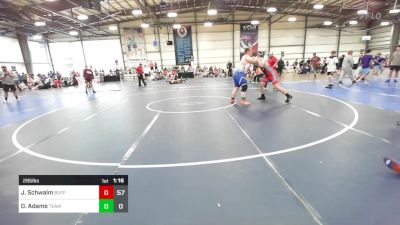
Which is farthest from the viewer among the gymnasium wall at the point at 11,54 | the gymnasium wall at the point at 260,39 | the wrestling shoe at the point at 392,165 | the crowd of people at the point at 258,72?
the gymnasium wall at the point at 260,39

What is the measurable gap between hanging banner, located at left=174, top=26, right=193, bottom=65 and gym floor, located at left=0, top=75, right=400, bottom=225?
22.7 metres

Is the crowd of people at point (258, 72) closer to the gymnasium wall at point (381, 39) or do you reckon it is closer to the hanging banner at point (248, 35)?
the hanging banner at point (248, 35)

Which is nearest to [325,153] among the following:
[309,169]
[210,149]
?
[309,169]

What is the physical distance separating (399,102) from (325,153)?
5.60 m

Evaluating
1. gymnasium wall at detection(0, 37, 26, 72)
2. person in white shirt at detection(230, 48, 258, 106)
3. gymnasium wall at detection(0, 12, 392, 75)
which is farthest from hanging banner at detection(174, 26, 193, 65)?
person in white shirt at detection(230, 48, 258, 106)

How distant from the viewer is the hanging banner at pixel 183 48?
92.2ft

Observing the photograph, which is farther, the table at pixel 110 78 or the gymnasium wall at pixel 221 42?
the gymnasium wall at pixel 221 42

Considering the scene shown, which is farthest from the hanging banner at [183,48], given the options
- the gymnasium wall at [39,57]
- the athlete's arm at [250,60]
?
→ the athlete's arm at [250,60]

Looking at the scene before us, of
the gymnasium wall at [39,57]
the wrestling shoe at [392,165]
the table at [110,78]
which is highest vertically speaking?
→ the gymnasium wall at [39,57]

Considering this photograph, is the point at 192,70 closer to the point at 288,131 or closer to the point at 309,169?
the point at 288,131

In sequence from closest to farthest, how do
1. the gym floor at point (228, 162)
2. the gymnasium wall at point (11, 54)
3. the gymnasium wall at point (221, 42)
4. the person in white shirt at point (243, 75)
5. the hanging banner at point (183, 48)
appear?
the gym floor at point (228, 162) → the person in white shirt at point (243, 75) → the gymnasium wall at point (11, 54) → the hanging banner at point (183, 48) → the gymnasium wall at point (221, 42)
